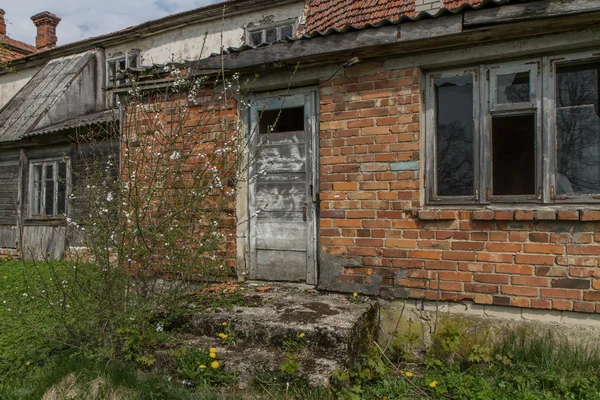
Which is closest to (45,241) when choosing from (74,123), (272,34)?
(74,123)

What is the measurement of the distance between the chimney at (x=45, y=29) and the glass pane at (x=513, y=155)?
635 inches

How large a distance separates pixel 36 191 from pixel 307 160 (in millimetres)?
9911

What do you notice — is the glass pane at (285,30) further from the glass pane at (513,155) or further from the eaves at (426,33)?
the glass pane at (513,155)

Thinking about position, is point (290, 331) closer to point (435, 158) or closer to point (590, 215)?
point (435, 158)

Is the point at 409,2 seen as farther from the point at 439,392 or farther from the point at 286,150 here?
the point at 439,392

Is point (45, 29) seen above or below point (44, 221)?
above

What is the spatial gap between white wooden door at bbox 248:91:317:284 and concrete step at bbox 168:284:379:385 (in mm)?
646

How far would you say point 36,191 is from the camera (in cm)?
1174

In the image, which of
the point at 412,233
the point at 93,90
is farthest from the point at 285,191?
the point at 93,90

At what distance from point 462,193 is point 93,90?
11.5m

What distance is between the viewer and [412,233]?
414 centimetres

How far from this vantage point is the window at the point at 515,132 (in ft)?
12.2

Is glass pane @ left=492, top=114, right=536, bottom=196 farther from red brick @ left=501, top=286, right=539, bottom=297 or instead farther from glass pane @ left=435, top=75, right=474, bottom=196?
red brick @ left=501, top=286, right=539, bottom=297

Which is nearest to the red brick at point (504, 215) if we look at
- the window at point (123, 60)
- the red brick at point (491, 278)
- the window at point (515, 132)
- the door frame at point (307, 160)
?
the window at point (515, 132)
